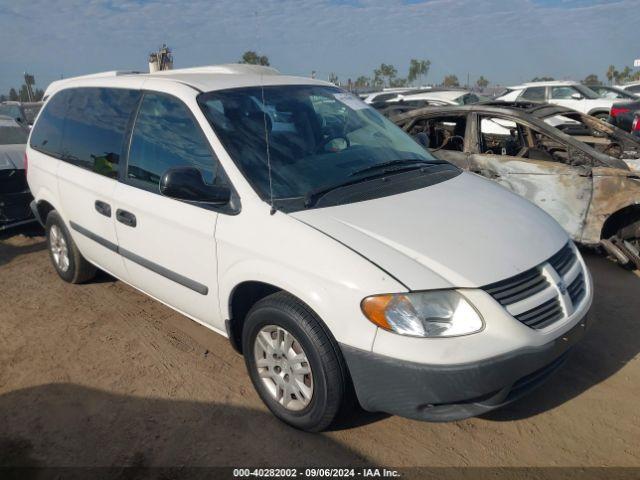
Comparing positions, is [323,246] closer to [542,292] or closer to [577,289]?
[542,292]

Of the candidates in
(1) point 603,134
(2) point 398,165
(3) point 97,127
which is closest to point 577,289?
(2) point 398,165

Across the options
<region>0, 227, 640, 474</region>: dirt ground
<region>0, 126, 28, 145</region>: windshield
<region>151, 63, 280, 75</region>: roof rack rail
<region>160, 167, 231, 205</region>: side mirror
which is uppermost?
<region>151, 63, 280, 75</region>: roof rack rail

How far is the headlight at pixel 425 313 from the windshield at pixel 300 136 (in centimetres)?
85

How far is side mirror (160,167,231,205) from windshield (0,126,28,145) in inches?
218

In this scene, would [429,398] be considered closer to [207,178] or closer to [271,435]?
[271,435]

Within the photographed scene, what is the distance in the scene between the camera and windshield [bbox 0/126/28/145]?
23.2ft

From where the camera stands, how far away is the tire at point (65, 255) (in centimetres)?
461

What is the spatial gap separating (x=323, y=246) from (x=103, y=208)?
2053mm

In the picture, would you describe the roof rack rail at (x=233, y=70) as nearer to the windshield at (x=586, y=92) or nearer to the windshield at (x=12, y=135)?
the windshield at (x=12, y=135)

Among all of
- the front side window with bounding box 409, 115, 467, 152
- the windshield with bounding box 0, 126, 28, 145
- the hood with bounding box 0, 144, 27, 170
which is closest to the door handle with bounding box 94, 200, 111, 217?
the hood with bounding box 0, 144, 27, 170

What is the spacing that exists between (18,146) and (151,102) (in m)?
4.50

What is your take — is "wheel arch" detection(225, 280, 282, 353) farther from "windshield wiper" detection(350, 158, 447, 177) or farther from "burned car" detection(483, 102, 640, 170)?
"burned car" detection(483, 102, 640, 170)

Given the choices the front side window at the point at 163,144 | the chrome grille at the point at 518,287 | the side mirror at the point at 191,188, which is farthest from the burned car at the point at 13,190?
the chrome grille at the point at 518,287

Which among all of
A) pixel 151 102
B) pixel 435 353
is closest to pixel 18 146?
pixel 151 102
